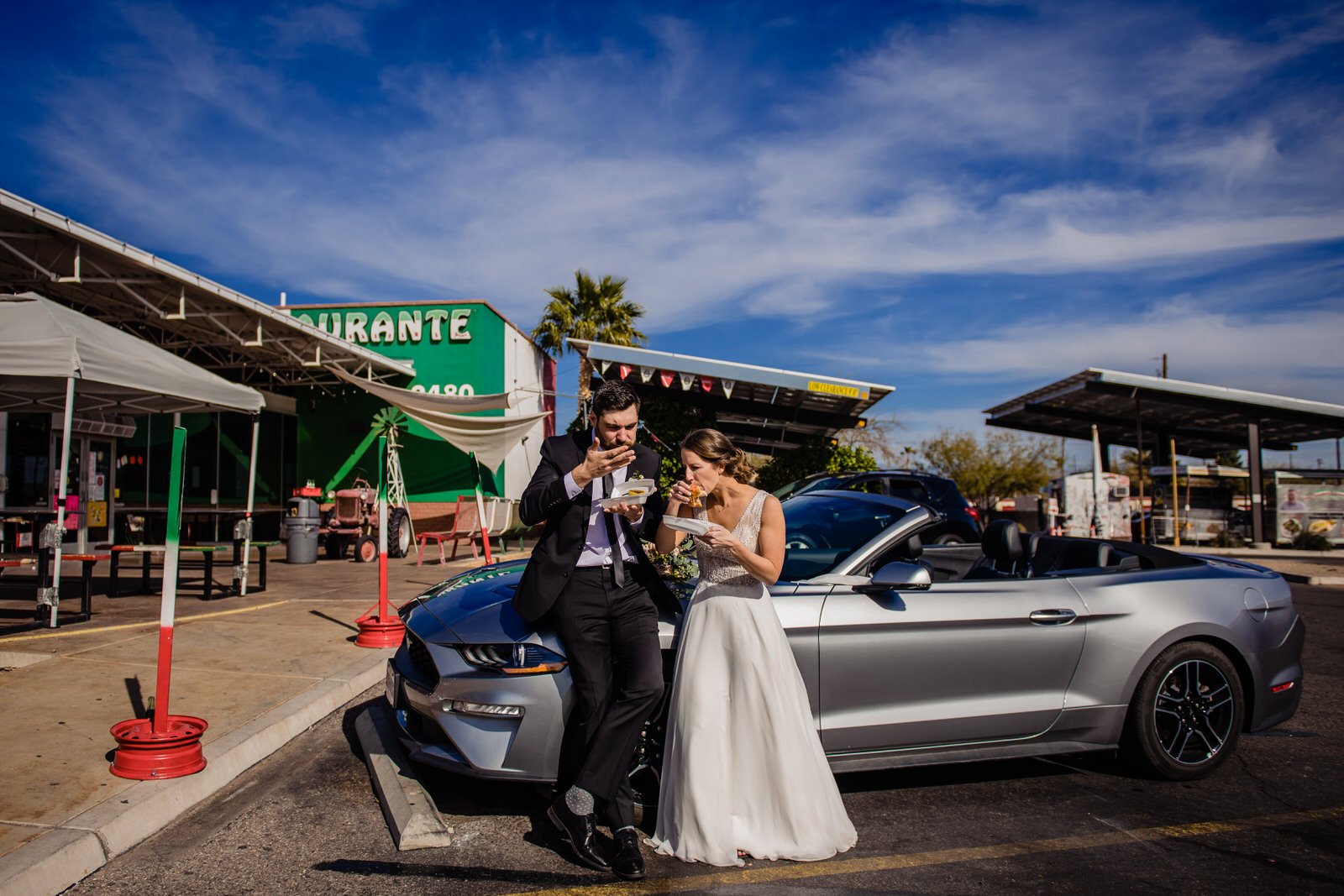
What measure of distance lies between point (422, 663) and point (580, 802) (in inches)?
42.5

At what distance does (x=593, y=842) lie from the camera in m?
3.30

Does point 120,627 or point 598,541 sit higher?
point 598,541

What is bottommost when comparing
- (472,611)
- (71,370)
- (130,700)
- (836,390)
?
(130,700)

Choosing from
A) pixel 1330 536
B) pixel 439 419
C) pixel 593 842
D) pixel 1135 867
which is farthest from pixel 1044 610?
pixel 1330 536

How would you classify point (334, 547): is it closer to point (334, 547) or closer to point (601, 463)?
point (334, 547)

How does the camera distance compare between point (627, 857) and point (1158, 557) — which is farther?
point (1158, 557)

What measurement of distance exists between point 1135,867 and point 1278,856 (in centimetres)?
63

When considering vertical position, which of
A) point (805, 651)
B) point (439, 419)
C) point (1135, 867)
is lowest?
point (1135, 867)

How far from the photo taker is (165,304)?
14.7 meters

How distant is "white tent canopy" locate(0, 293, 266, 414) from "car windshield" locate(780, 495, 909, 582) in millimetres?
6191

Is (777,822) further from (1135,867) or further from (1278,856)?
(1278,856)

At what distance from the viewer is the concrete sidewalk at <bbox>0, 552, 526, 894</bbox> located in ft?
10.9

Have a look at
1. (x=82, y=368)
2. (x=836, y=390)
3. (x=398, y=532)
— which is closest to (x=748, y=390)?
(x=836, y=390)

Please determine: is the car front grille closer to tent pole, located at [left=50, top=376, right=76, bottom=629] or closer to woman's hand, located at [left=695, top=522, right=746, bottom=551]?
woman's hand, located at [left=695, top=522, right=746, bottom=551]
